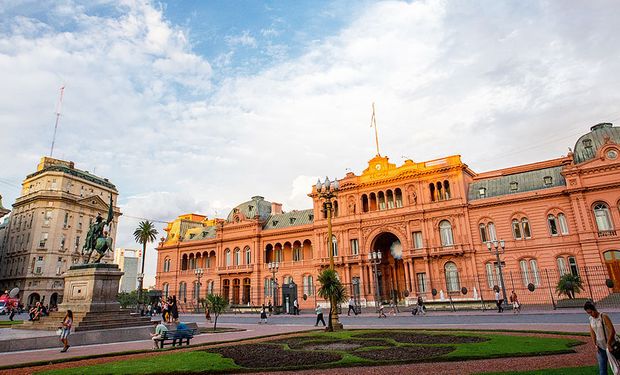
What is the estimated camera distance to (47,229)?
66250mm

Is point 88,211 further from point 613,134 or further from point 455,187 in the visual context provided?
point 613,134

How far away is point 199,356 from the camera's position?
12906mm

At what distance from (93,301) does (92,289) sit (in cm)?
62

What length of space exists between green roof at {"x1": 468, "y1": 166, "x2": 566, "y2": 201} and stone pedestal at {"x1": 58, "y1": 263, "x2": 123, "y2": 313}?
38.4 meters

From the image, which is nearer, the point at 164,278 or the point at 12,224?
the point at 164,278

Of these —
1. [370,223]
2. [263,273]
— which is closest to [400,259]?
[370,223]

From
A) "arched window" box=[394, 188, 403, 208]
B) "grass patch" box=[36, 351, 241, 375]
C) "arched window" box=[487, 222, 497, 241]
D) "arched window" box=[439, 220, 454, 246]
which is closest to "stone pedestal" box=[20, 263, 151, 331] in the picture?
"grass patch" box=[36, 351, 241, 375]

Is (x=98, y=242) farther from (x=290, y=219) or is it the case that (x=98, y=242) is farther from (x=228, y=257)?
(x=228, y=257)

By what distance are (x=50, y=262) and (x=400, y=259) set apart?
5866 cm

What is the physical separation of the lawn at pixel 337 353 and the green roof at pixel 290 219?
41636 mm

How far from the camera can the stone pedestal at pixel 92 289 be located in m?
19.8

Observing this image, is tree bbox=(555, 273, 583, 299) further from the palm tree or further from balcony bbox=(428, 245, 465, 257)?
the palm tree

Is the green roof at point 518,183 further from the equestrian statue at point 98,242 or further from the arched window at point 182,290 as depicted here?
the arched window at point 182,290

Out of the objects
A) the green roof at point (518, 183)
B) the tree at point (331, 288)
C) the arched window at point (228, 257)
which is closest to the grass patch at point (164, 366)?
the tree at point (331, 288)
